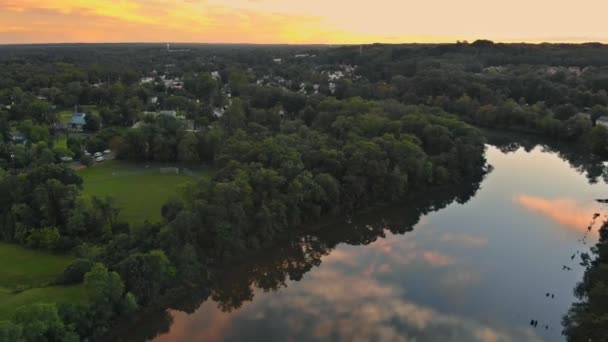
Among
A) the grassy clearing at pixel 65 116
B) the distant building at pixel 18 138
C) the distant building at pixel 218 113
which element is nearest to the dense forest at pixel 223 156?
the distant building at pixel 18 138

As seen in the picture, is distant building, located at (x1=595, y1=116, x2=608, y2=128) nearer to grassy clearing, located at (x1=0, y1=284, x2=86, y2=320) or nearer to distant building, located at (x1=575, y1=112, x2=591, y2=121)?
distant building, located at (x1=575, y1=112, x2=591, y2=121)

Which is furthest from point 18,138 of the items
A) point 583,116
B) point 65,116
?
point 583,116

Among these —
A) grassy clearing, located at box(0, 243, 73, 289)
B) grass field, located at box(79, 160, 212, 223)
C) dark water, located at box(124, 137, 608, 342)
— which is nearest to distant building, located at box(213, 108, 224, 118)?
grass field, located at box(79, 160, 212, 223)

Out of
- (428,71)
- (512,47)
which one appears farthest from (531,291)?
(512,47)

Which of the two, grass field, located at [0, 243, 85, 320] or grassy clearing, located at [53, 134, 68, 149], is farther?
grassy clearing, located at [53, 134, 68, 149]

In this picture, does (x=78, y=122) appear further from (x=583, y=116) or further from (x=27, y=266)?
(x=583, y=116)

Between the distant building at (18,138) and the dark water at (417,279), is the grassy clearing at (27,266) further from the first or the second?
the distant building at (18,138)

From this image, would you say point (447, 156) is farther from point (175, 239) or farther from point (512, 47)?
point (512, 47)
